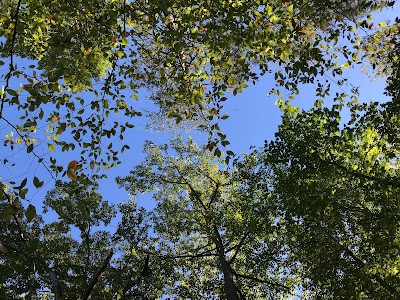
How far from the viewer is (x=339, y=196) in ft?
37.2

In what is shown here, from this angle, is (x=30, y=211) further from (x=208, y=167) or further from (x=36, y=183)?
(x=208, y=167)

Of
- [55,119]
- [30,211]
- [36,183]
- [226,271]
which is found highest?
[226,271]

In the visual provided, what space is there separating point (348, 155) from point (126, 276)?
931cm

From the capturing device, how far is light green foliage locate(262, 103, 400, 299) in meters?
9.90

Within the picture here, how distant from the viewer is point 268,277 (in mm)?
15594

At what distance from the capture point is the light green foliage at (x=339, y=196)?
32.5ft

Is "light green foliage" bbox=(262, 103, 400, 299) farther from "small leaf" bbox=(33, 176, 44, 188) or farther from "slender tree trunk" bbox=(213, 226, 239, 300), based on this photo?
"small leaf" bbox=(33, 176, 44, 188)

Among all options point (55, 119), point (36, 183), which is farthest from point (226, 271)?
point (36, 183)

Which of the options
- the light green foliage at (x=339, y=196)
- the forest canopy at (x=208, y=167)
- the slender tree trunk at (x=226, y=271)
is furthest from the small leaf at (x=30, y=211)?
the slender tree trunk at (x=226, y=271)

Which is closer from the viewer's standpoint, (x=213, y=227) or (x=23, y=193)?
(x=23, y=193)

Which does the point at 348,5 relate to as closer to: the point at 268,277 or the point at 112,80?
the point at 112,80

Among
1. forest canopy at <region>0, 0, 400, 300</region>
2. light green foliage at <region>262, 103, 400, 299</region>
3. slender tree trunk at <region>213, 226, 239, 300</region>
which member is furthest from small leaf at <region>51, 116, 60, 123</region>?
slender tree trunk at <region>213, 226, 239, 300</region>

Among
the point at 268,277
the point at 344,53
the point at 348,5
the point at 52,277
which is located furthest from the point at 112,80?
the point at 268,277

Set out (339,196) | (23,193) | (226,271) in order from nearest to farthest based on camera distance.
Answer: (23,193) → (339,196) → (226,271)
